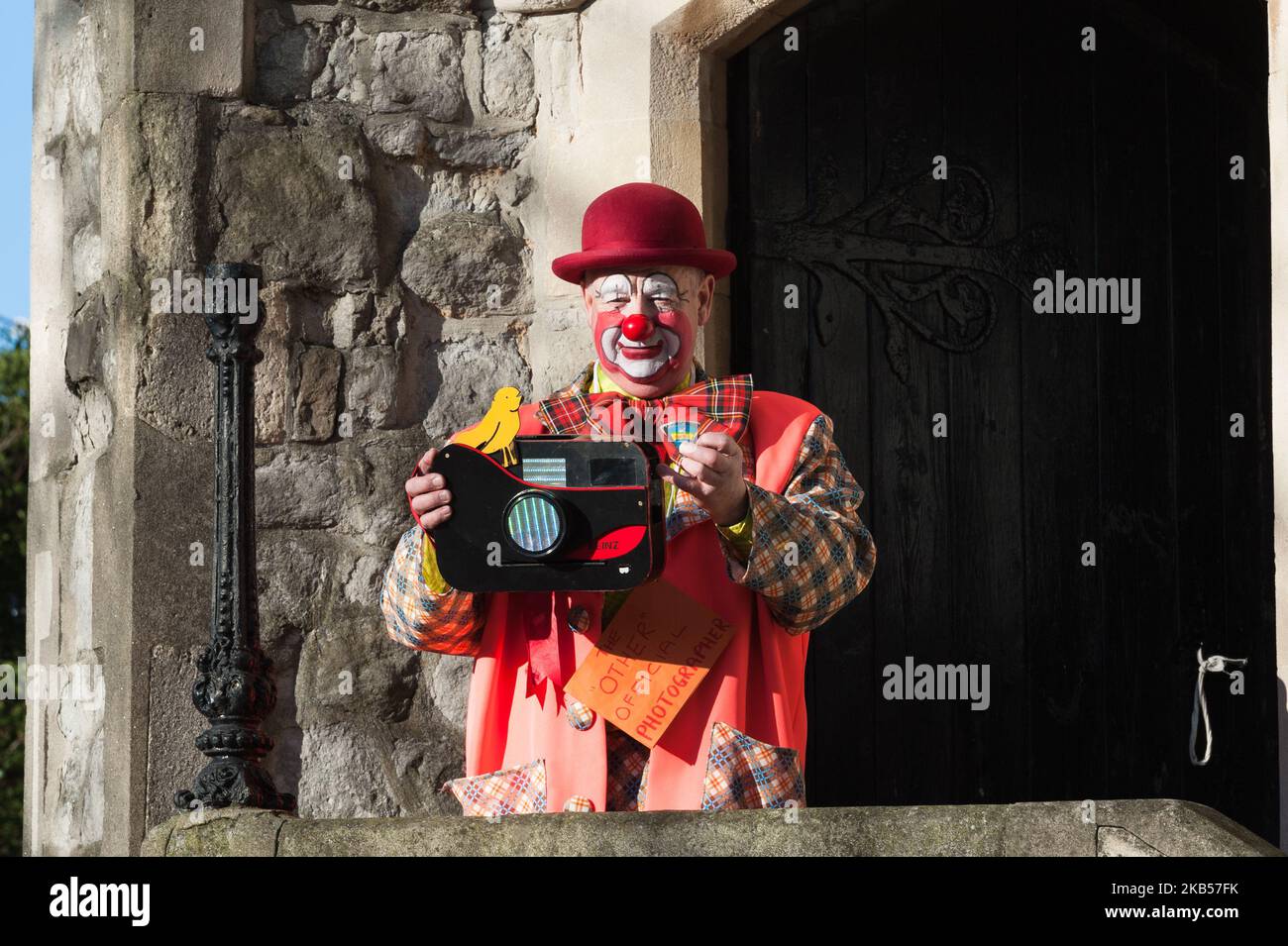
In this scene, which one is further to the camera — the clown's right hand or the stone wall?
the stone wall

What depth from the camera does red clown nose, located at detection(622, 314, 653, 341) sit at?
124 inches

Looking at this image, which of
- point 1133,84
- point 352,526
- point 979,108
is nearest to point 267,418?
point 352,526

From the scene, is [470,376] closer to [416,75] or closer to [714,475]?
[416,75]

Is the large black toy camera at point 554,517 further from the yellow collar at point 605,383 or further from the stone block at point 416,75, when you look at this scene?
the stone block at point 416,75

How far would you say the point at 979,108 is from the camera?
4.28m

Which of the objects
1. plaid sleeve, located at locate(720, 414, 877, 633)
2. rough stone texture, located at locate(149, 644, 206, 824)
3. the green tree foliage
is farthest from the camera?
the green tree foliage

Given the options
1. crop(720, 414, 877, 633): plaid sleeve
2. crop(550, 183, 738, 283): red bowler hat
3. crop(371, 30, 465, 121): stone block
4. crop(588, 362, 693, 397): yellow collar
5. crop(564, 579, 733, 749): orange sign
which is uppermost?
crop(371, 30, 465, 121): stone block

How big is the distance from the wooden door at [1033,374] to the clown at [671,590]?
94 cm

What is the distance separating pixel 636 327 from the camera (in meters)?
3.14

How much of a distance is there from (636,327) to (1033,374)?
4.55 feet

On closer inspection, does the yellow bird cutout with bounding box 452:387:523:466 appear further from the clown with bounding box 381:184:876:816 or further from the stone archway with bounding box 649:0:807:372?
the stone archway with bounding box 649:0:807:372

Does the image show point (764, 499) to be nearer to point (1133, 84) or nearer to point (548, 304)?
point (548, 304)

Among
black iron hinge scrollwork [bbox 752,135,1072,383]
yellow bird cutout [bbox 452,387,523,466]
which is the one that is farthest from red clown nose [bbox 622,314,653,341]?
black iron hinge scrollwork [bbox 752,135,1072,383]

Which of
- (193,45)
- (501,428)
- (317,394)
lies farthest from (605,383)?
(193,45)
